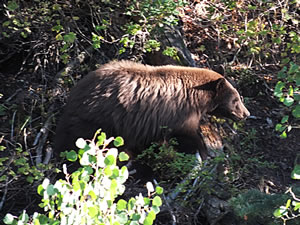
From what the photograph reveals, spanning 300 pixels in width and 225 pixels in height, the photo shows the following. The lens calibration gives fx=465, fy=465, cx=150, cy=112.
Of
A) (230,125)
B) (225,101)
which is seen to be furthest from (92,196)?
(230,125)

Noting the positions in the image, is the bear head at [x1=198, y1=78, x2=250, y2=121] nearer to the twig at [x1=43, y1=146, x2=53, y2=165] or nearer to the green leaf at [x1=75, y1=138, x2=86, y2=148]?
the twig at [x1=43, y1=146, x2=53, y2=165]

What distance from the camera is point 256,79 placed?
7.49 meters

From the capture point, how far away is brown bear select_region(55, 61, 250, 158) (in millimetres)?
5148

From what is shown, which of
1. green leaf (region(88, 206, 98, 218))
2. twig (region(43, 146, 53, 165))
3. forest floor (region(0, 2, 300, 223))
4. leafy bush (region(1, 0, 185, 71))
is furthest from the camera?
leafy bush (region(1, 0, 185, 71))

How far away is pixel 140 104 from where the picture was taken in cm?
532

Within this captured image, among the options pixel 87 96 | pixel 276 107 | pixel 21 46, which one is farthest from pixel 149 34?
pixel 276 107

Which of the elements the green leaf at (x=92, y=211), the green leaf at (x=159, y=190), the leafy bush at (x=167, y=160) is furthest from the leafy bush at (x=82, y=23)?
the green leaf at (x=92, y=211)

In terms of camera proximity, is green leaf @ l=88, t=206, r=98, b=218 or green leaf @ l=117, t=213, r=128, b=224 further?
green leaf @ l=117, t=213, r=128, b=224

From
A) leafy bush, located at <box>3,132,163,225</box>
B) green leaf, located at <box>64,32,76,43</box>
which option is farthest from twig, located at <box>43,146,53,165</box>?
leafy bush, located at <box>3,132,163,225</box>

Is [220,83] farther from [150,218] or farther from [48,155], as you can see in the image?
A: [150,218]

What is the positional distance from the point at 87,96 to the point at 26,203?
4.64 ft

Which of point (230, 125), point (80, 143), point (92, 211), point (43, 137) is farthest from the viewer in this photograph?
point (230, 125)

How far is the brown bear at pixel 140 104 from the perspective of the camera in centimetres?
515

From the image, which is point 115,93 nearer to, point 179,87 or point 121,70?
point 121,70
